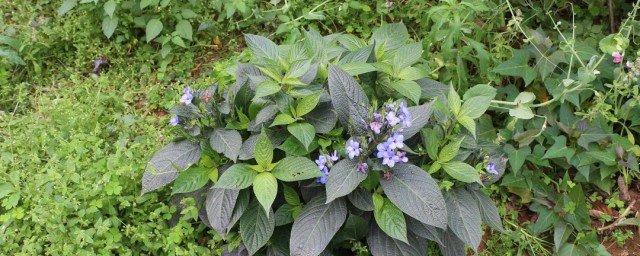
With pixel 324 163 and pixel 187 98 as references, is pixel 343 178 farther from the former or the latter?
pixel 187 98

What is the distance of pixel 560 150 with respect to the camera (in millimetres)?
3189

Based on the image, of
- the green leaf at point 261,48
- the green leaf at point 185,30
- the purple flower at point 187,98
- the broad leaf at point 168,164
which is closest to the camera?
the purple flower at point 187,98

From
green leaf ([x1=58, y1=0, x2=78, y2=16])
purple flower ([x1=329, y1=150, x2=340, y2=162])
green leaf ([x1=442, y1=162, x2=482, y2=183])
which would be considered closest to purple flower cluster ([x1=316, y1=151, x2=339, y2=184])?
purple flower ([x1=329, y1=150, x2=340, y2=162])

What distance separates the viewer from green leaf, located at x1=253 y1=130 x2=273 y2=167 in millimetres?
2361

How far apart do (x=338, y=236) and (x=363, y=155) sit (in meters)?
0.47

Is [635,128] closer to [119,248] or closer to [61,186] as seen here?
[119,248]

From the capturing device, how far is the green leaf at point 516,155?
3.17 metres

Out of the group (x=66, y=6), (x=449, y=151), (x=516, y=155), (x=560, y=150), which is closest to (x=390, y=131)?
(x=449, y=151)

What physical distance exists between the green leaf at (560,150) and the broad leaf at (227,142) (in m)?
1.73

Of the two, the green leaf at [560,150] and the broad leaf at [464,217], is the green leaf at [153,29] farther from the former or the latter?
the green leaf at [560,150]

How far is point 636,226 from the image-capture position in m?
3.29

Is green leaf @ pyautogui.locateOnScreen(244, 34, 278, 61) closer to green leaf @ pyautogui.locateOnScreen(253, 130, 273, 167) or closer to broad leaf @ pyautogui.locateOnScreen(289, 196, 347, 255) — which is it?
green leaf @ pyautogui.locateOnScreen(253, 130, 273, 167)

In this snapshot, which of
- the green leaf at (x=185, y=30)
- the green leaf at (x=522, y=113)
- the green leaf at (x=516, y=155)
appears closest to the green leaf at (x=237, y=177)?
the green leaf at (x=522, y=113)

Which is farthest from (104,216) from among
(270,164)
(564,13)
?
(564,13)
